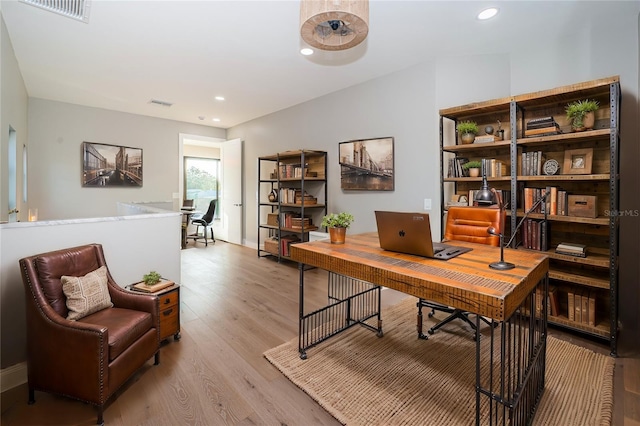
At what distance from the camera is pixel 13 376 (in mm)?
1894

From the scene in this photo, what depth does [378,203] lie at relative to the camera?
4.08m

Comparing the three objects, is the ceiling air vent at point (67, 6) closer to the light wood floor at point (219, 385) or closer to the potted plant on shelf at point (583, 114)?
the light wood floor at point (219, 385)

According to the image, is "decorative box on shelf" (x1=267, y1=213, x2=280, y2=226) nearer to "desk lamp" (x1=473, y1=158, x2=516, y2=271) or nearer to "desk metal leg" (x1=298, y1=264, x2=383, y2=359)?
"desk metal leg" (x1=298, y1=264, x2=383, y2=359)

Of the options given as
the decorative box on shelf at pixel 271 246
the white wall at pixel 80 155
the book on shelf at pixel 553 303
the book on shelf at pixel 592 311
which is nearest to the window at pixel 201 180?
the white wall at pixel 80 155

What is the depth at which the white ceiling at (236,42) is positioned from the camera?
8.14ft

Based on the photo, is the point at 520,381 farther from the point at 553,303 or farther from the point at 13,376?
the point at 13,376

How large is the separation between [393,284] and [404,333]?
132 centimetres

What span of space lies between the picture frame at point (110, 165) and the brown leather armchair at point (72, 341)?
4.28 meters

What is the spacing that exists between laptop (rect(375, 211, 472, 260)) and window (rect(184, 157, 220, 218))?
23.1 ft

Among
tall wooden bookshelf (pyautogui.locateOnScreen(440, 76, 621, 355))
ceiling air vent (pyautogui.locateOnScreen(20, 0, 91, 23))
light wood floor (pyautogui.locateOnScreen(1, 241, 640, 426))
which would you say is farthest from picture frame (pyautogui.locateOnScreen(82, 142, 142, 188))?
tall wooden bookshelf (pyautogui.locateOnScreen(440, 76, 621, 355))

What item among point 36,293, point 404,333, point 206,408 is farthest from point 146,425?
point 404,333

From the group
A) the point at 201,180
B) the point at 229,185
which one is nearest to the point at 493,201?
the point at 229,185

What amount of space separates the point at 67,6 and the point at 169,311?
102 inches

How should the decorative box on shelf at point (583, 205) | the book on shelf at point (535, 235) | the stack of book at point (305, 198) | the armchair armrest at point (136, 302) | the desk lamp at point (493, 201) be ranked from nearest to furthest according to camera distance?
1. the desk lamp at point (493, 201)
2. the armchair armrest at point (136, 302)
3. the decorative box on shelf at point (583, 205)
4. the book on shelf at point (535, 235)
5. the stack of book at point (305, 198)
